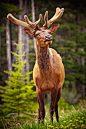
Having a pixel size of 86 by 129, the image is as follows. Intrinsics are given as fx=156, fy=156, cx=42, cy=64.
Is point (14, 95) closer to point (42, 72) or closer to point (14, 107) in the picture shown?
point (14, 107)

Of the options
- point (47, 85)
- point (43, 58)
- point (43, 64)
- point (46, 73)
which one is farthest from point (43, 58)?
point (47, 85)

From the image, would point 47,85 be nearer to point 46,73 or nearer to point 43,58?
point 46,73

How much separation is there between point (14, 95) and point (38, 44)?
12.3ft

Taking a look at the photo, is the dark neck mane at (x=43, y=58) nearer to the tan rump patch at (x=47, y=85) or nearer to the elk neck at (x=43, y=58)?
the elk neck at (x=43, y=58)

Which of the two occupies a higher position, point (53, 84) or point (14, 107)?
point (53, 84)

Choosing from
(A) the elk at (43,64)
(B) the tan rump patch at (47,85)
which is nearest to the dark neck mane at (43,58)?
(A) the elk at (43,64)

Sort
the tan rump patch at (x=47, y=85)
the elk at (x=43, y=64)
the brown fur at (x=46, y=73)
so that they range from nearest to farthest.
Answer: the elk at (x=43, y=64)
the brown fur at (x=46, y=73)
the tan rump patch at (x=47, y=85)

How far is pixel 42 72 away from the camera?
13.5 feet

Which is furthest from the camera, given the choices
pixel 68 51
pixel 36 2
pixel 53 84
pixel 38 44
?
pixel 68 51

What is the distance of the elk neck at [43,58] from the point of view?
3936 mm

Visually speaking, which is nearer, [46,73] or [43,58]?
[43,58]

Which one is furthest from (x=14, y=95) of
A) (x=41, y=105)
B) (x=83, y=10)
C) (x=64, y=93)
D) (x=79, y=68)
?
(x=83, y=10)

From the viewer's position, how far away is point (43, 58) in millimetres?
3980

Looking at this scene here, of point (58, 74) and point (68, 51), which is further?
point (68, 51)
